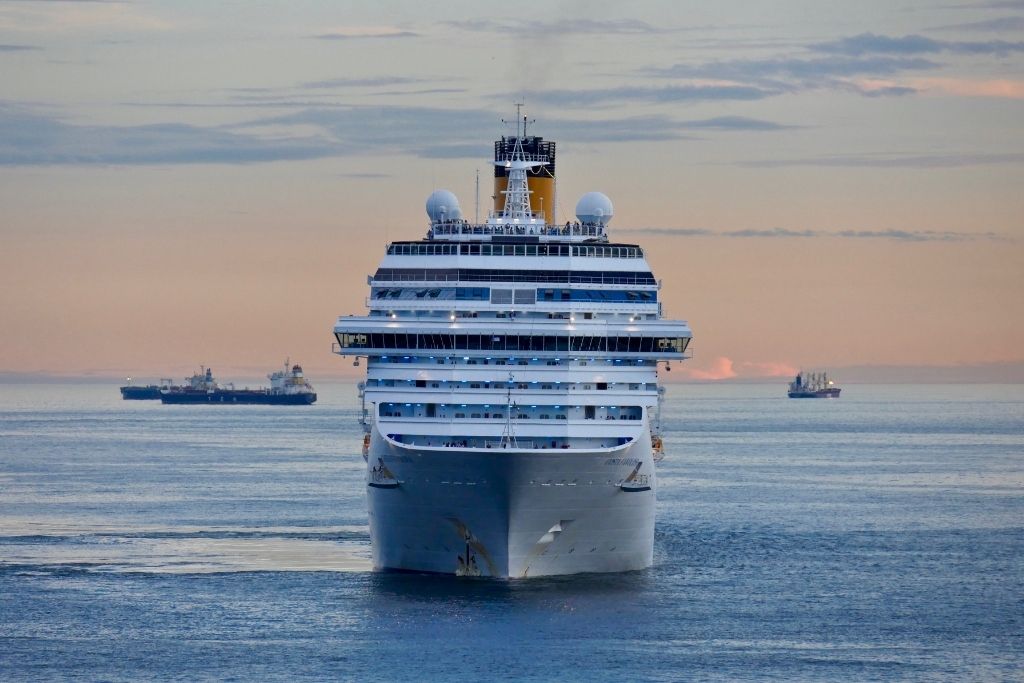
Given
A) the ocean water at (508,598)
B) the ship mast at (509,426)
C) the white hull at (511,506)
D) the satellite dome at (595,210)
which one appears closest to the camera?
the ocean water at (508,598)

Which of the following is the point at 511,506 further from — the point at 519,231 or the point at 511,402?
the point at 519,231

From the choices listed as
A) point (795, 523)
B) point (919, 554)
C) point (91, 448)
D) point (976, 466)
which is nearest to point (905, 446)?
point (976, 466)

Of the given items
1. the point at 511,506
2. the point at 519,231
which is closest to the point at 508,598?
the point at 511,506

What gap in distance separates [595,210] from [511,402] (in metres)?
12.1

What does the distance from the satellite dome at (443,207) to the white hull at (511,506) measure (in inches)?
467

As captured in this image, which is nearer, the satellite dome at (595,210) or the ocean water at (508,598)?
the ocean water at (508,598)

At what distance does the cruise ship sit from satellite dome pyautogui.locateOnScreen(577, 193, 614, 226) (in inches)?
175

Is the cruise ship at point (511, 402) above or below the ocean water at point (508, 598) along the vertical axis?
above

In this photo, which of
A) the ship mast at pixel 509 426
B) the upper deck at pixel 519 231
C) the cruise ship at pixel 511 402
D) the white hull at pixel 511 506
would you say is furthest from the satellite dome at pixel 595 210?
the white hull at pixel 511 506

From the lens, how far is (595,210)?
8100 centimetres

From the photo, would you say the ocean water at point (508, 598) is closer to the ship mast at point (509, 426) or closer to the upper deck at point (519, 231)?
the ship mast at point (509, 426)

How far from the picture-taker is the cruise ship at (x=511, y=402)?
7081cm

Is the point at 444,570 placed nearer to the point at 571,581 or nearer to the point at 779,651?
the point at 571,581

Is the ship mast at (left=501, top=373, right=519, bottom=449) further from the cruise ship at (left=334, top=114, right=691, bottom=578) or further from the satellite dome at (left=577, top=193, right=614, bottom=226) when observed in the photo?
the satellite dome at (left=577, top=193, right=614, bottom=226)
